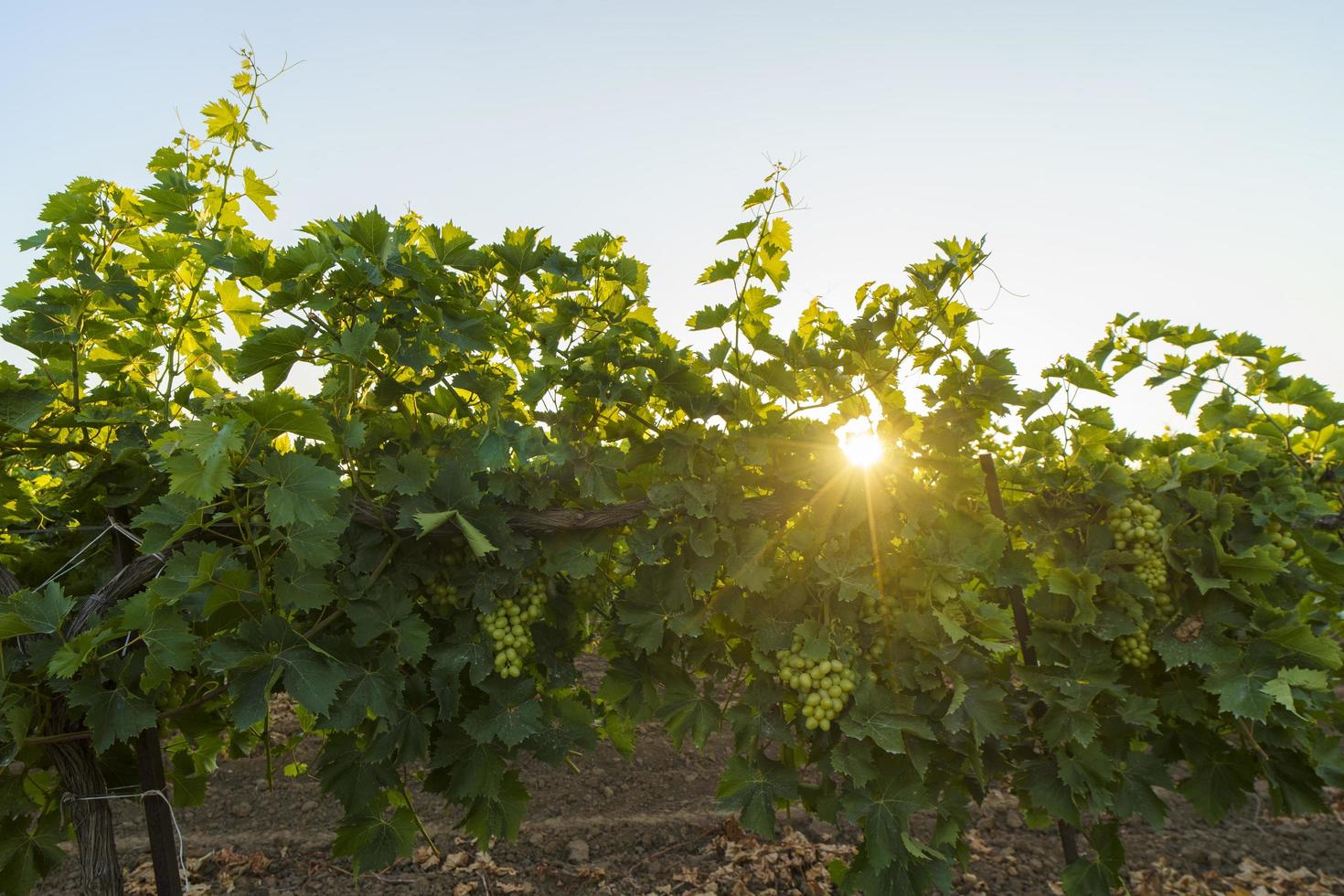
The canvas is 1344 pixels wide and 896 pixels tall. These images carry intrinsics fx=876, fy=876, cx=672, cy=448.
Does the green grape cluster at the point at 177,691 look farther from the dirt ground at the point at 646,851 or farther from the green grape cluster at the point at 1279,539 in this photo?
the green grape cluster at the point at 1279,539

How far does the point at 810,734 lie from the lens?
2482mm

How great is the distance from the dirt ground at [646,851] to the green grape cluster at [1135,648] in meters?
1.79

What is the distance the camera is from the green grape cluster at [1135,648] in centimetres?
272

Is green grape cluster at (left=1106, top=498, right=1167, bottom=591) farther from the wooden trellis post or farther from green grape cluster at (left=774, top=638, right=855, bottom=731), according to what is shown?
green grape cluster at (left=774, top=638, right=855, bottom=731)

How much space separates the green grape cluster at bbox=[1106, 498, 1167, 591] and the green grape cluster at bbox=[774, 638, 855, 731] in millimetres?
1025

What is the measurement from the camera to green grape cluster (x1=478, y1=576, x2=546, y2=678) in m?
2.45

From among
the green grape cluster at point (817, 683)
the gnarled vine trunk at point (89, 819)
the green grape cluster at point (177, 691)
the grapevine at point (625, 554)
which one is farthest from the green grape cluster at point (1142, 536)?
the gnarled vine trunk at point (89, 819)

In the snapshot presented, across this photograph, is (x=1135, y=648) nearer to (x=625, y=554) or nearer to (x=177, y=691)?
(x=625, y=554)

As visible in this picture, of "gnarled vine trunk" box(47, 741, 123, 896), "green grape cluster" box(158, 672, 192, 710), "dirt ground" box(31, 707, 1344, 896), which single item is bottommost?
"dirt ground" box(31, 707, 1344, 896)

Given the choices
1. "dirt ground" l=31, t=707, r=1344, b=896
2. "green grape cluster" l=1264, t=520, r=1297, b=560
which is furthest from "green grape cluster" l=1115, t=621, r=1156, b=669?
"dirt ground" l=31, t=707, r=1344, b=896

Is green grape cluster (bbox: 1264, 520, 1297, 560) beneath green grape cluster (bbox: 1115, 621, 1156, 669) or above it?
above

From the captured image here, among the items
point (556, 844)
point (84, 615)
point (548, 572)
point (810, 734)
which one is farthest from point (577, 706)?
point (556, 844)

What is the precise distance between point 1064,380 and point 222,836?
197 inches

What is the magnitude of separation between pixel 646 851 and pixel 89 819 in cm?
255
